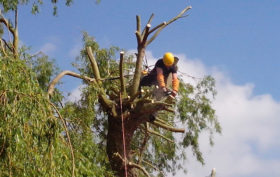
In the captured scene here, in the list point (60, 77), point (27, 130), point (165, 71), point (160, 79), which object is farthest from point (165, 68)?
point (27, 130)

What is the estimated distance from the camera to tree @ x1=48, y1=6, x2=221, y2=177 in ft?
23.0

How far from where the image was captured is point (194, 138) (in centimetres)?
993

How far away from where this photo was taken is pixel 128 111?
705 centimetres

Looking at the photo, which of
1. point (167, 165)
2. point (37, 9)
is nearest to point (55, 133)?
point (37, 9)

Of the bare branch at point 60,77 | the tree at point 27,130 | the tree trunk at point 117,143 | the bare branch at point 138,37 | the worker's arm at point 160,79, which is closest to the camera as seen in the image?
the tree at point 27,130

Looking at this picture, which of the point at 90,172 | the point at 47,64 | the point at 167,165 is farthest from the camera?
the point at 167,165

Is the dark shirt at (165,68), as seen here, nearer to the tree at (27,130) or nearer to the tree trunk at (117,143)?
the tree trunk at (117,143)

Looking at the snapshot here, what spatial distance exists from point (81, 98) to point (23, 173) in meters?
4.51

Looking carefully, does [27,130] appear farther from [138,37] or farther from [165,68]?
[138,37]

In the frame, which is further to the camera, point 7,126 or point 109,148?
point 109,148

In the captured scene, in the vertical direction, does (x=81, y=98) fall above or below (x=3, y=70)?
above

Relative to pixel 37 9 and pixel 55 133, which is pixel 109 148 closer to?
pixel 37 9

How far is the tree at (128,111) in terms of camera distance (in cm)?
701

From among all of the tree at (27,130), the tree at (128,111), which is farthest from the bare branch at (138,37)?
the tree at (27,130)
